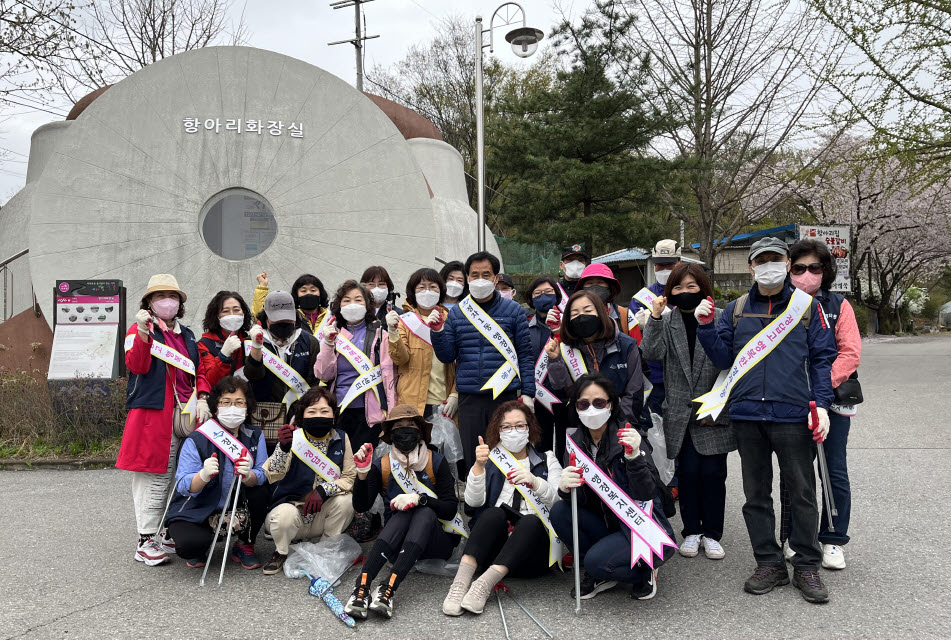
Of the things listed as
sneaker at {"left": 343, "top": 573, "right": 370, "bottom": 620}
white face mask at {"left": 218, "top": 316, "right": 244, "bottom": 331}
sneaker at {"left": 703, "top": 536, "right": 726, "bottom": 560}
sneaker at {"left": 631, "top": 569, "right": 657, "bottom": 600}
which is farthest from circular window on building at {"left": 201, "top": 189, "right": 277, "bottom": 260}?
sneaker at {"left": 631, "top": 569, "right": 657, "bottom": 600}

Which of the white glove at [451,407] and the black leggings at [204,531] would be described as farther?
the white glove at [451,407]

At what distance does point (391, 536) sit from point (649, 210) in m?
11.0

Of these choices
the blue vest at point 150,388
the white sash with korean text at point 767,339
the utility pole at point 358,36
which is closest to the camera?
the white sash with korean text at point 767,339

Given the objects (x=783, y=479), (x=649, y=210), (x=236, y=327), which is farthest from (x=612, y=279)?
(x=649, y=210)

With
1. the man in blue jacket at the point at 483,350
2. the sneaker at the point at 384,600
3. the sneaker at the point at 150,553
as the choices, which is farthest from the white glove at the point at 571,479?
the sneaker at the point at 150,553

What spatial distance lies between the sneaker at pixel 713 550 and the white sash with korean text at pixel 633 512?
82 cm

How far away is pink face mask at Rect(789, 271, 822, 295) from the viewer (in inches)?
154

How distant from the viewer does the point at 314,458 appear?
13.7 ft

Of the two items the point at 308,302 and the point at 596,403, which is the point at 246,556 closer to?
the point at 308,302

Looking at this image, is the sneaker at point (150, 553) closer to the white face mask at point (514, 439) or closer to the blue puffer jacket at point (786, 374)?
the white face mask at point (514, 439)

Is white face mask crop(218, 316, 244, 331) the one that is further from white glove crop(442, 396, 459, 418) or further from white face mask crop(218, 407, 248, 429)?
white glove crop(442, 396, 459, 418)

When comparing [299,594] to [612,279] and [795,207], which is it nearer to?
[612,279]

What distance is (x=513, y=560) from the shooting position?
11.5 ft

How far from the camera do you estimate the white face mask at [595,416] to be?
3656mm
